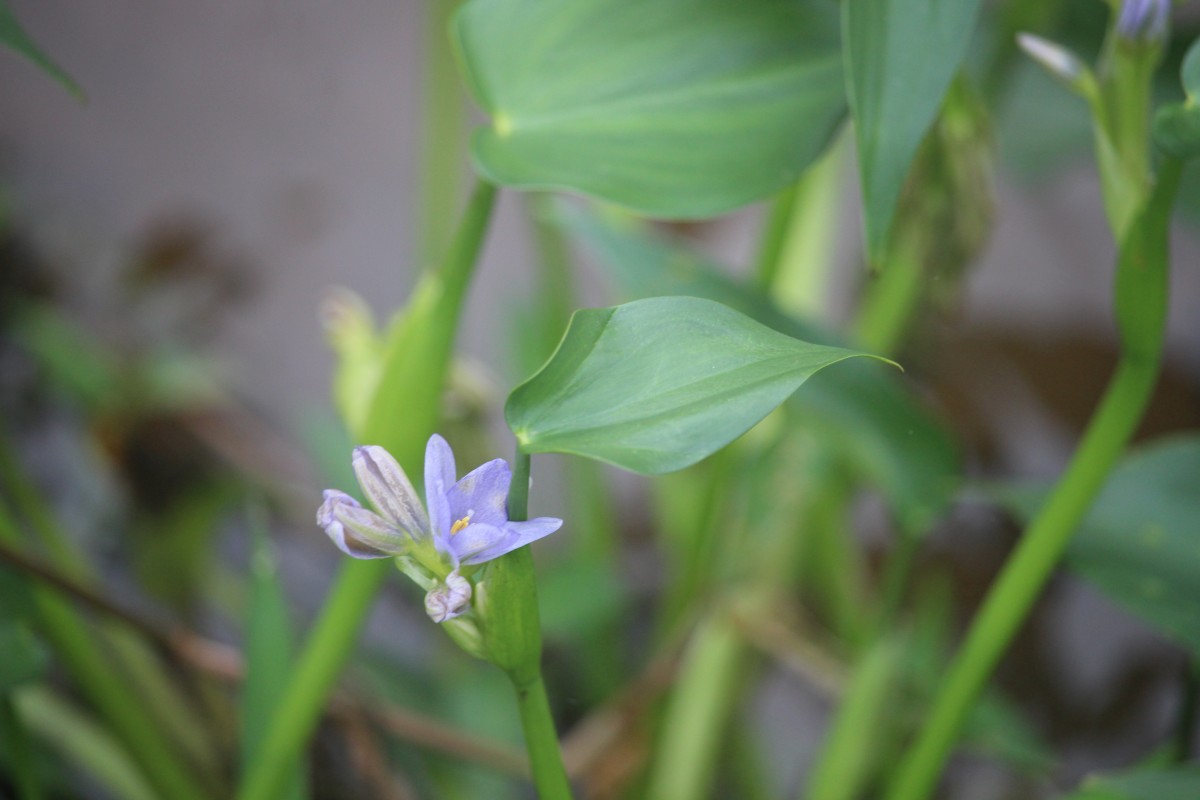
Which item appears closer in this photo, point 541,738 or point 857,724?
point 541,738

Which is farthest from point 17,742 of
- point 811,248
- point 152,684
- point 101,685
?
point 811,248

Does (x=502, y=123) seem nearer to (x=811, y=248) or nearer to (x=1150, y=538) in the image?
(x=1150, y=538)

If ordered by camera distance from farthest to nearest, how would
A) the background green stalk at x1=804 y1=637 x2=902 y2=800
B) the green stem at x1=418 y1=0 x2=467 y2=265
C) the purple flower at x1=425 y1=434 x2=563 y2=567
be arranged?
the green stem at x1=418 y1=0 x2=467 y2=265 → the background green stalk at x1=804 y1=637 x2=902 y2=800 → the purple flower at x1=425 y1=434 x2=563 y2=567

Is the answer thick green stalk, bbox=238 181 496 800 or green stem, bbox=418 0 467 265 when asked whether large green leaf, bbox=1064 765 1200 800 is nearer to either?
thick green stalk, bbox=238 181 496 800

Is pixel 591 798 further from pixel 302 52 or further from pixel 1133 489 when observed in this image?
pixel 302 52

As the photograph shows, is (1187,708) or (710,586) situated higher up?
(1187,708)

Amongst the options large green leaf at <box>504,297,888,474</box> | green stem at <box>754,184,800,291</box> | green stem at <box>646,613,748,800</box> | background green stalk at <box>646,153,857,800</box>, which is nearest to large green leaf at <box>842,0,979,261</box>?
large green leaf at <box>504,297,888,474</box>
